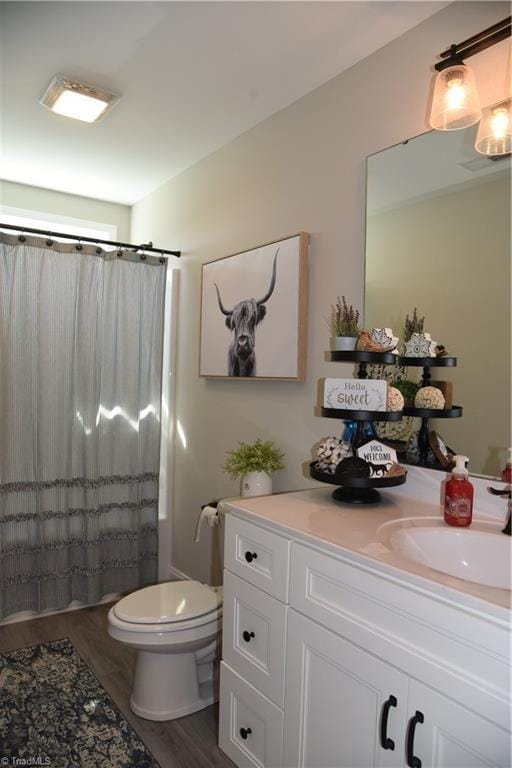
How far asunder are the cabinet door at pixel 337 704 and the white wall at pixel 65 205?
120 inches

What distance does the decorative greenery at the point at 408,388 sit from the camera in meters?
1.75

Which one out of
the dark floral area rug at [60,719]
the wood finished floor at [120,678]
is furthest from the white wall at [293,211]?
the dark floral area rug at [60,719]

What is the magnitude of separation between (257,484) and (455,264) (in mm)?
1143

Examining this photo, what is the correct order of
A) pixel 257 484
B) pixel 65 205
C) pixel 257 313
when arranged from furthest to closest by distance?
pixel 65 205 → pixel 257 313 → pixel 257 484

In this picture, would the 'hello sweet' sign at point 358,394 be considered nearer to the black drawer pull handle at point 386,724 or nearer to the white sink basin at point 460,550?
the white sink basin at point 460,550

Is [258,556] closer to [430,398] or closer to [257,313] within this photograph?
[430,398]

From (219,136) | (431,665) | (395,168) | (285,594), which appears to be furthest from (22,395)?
(431,665)

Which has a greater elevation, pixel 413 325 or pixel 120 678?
pixel 413 325

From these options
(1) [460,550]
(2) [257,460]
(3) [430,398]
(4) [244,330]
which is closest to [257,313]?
(4) [244,330]

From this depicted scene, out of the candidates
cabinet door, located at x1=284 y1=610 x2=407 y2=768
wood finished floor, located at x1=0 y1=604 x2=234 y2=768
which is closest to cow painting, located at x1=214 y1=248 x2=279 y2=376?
cabinet door, located at x1=284 y1=610 x2=407 y2=768

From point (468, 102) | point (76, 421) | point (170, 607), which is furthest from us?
point (76, 421)

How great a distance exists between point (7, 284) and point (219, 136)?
1313 millimetres

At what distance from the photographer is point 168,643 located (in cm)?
193

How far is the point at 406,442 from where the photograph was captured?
1798 millimetres
